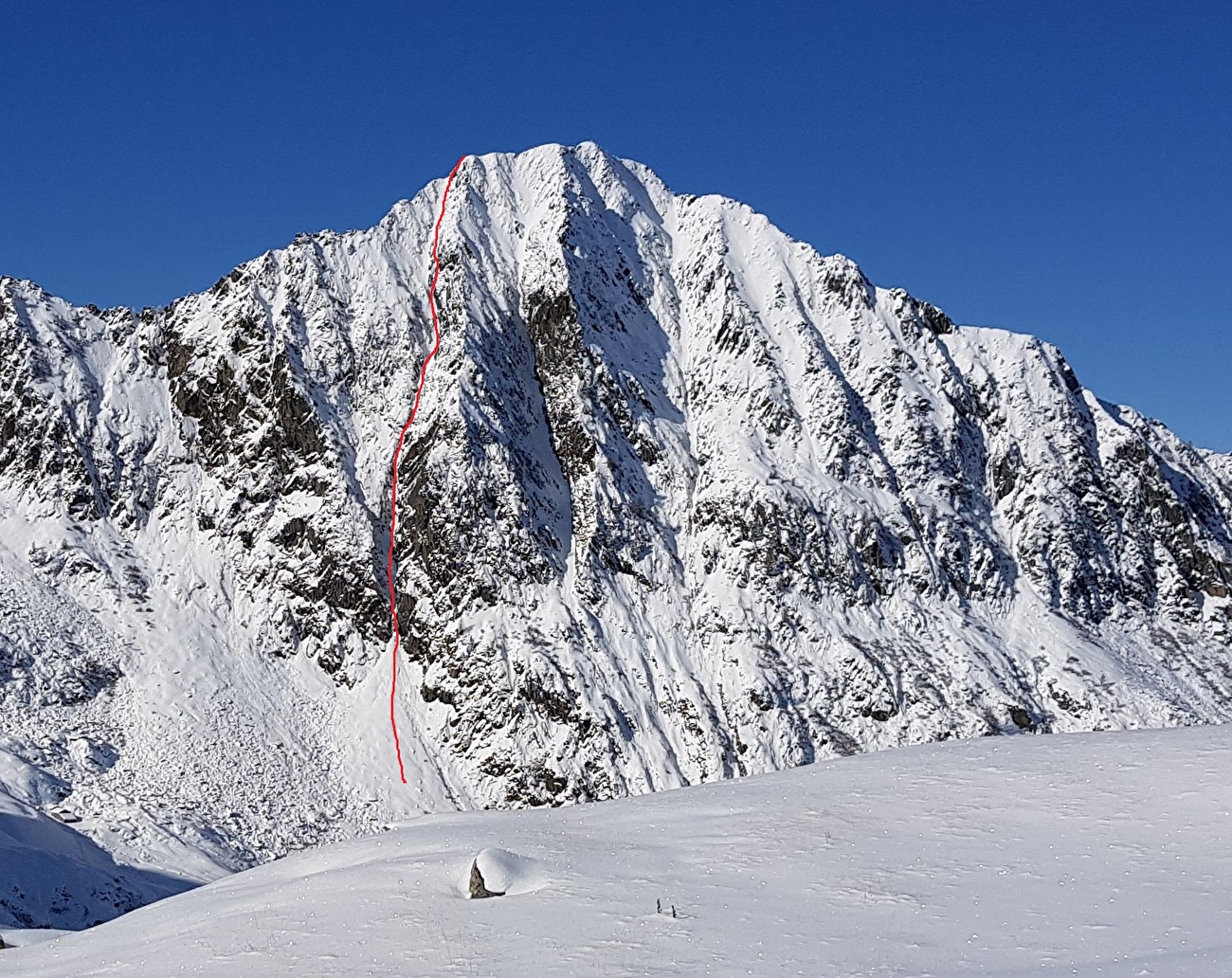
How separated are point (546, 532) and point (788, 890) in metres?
53.6

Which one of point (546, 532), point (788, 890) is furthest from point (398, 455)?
point (788, 890)

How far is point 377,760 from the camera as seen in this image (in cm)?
6100

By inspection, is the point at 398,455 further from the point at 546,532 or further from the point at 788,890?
the point at 788,890

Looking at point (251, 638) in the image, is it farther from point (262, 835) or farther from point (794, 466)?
point (794, 466)

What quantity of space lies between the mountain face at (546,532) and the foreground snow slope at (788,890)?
34.8 meters

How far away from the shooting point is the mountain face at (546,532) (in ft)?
200

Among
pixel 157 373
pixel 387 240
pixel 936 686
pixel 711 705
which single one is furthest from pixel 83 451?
pixel 936 686

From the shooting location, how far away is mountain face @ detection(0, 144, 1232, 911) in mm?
60875

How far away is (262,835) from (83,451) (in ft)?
102

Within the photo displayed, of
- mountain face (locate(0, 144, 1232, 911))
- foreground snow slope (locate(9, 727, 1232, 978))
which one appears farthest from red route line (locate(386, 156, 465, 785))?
foreground snow slope (locate(9, 727, 1232, 978))

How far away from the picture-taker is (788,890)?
17891 mm

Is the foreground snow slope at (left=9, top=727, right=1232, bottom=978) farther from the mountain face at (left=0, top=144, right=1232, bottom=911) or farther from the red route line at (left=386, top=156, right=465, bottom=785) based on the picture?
the red route line at (left=386, top=156, right=465, bottom=785)

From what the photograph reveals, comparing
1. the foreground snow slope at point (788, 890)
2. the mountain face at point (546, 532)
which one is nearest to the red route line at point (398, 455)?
the mountain face at point (546, 532)

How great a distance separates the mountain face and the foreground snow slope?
34.8 meters
